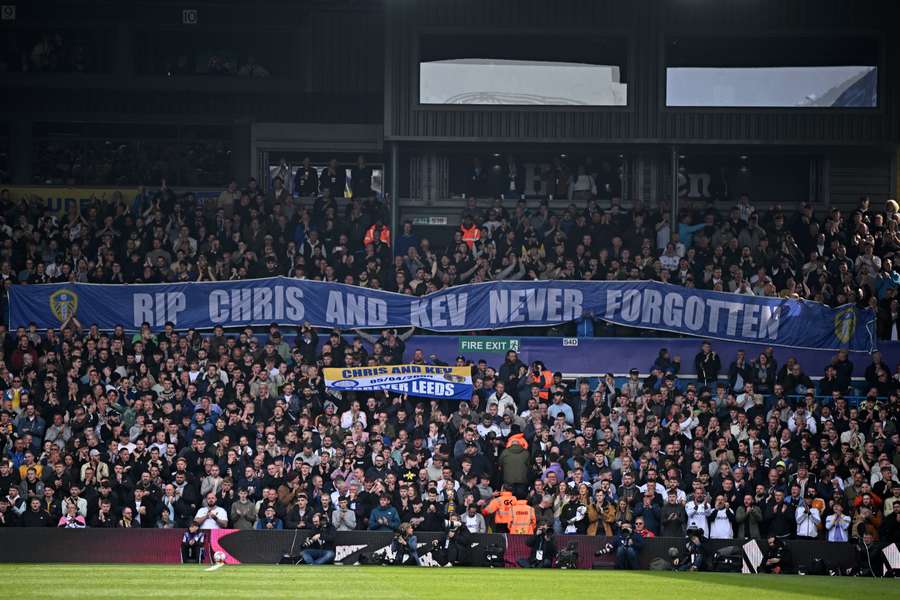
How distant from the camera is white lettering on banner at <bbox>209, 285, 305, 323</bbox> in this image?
30.5m

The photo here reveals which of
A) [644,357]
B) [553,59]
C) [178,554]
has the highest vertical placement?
[553,59]

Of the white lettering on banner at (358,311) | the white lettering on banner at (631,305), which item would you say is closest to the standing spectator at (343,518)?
the white lettering on banner at (358,311)

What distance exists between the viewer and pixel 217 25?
119 ft

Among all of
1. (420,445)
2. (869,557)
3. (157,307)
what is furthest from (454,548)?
(157,307)

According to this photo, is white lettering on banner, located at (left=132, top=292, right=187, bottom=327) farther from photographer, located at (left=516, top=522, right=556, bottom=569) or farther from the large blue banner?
photographer, located at (left=516, top=522, right=556, bottom=569)

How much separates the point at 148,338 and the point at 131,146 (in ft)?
32.6

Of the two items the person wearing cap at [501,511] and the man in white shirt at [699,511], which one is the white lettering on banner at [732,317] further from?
the person wearing cap at [501,511]

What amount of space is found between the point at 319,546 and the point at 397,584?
13.1 feet

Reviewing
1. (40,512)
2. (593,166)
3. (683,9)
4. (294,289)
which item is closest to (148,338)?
(294,289)

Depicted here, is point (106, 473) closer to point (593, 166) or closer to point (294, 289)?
point (294, 289)

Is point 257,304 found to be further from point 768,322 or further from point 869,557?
point 869,557

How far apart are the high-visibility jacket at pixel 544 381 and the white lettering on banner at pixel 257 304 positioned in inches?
220

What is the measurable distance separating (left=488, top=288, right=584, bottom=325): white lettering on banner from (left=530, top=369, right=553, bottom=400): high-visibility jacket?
2268mm

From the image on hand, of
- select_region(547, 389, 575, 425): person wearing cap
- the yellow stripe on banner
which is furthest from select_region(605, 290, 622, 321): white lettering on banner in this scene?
the yellow stripe on banner
